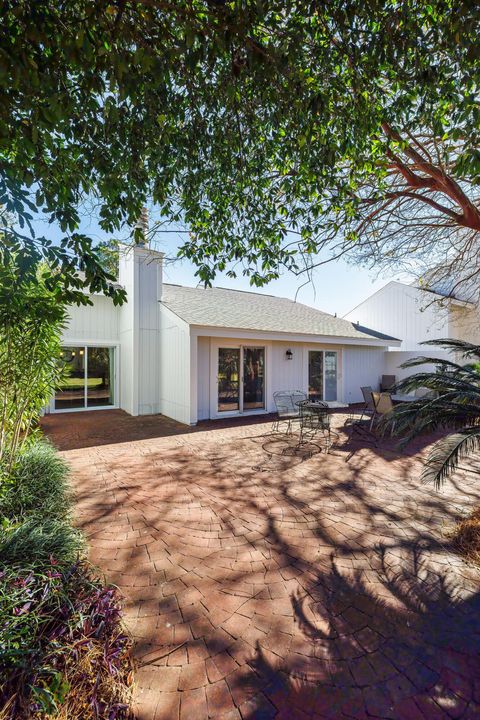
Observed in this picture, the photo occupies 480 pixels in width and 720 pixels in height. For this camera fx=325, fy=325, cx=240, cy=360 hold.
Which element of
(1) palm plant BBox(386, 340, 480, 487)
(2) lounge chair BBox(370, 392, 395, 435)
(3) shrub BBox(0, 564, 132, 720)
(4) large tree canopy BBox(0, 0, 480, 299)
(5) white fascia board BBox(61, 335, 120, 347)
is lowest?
(3) shrub BBox(0, 564, 132, 720)

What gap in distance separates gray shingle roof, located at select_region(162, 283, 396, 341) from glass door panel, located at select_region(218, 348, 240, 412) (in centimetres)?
122

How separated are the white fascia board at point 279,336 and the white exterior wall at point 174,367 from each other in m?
0.56

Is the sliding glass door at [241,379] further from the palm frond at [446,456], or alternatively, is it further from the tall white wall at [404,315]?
the tall white wall at [404,315]

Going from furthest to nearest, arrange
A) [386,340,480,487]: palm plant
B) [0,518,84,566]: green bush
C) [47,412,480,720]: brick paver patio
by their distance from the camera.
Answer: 1. [386,340,480,487]: palm plant
2. [0,518,84,566]: green bush
3. [47,412,480,720]: brick paver patio

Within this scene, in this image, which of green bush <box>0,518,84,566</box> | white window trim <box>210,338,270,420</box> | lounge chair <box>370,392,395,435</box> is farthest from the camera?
white window trim <box>210,338,270,420</box>

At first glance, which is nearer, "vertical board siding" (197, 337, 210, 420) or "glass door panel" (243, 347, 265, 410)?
"vertical board siding" (197, 337, 210, 420)

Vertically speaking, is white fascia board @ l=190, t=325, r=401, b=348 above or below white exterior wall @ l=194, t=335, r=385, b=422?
above

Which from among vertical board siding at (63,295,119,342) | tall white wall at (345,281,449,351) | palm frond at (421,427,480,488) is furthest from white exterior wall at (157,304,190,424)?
tall white wall at (345,281,449,351)

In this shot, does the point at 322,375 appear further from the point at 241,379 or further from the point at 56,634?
the point at 56,634

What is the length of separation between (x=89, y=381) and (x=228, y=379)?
20.3 ft

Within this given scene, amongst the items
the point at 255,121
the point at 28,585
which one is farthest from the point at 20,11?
the point at 28,585

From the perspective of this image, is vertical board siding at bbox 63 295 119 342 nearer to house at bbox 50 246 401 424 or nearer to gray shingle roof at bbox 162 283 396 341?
house at bbox 50 246 401 424

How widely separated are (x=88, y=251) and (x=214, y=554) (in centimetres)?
351

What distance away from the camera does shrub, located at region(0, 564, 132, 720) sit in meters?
1.86
